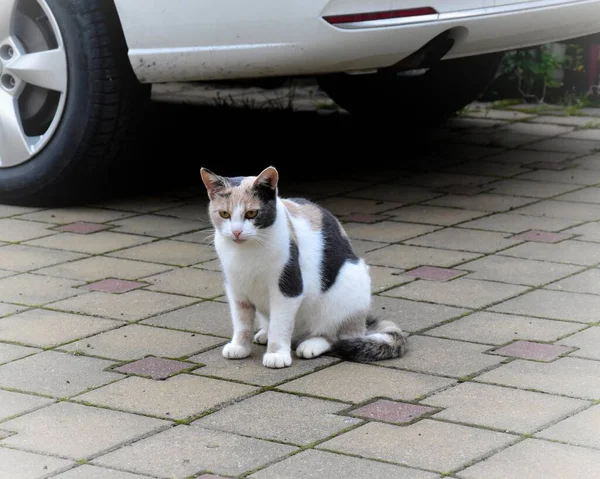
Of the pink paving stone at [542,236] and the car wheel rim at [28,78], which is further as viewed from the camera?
the car wheel rim at [28,78]

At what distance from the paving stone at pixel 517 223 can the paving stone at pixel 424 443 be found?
2.31 meters

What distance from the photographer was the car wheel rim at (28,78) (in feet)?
18.9

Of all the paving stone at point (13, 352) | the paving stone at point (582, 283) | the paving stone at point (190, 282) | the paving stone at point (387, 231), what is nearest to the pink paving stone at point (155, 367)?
the paving stone at point (13, 352)

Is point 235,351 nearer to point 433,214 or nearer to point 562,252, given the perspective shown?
point 562,252

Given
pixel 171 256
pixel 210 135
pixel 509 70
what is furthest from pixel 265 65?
pixel 509 70

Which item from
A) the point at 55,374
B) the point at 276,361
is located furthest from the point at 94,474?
the point at 276,361

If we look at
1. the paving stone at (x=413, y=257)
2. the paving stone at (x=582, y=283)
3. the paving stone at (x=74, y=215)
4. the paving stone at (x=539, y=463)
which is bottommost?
the paving stone at (x=539, y=463)

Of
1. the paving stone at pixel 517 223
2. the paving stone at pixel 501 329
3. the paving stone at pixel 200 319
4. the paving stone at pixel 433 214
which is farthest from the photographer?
the paving stone at pixel 433 214

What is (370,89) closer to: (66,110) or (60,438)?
(66,110)

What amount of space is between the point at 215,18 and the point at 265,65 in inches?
12.1

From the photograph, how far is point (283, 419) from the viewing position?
3420 mm

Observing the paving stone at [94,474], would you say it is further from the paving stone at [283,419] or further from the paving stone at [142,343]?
the paving stone at [142,343]

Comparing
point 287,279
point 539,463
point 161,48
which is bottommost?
point 539,463

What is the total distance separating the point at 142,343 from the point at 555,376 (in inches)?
55.0
